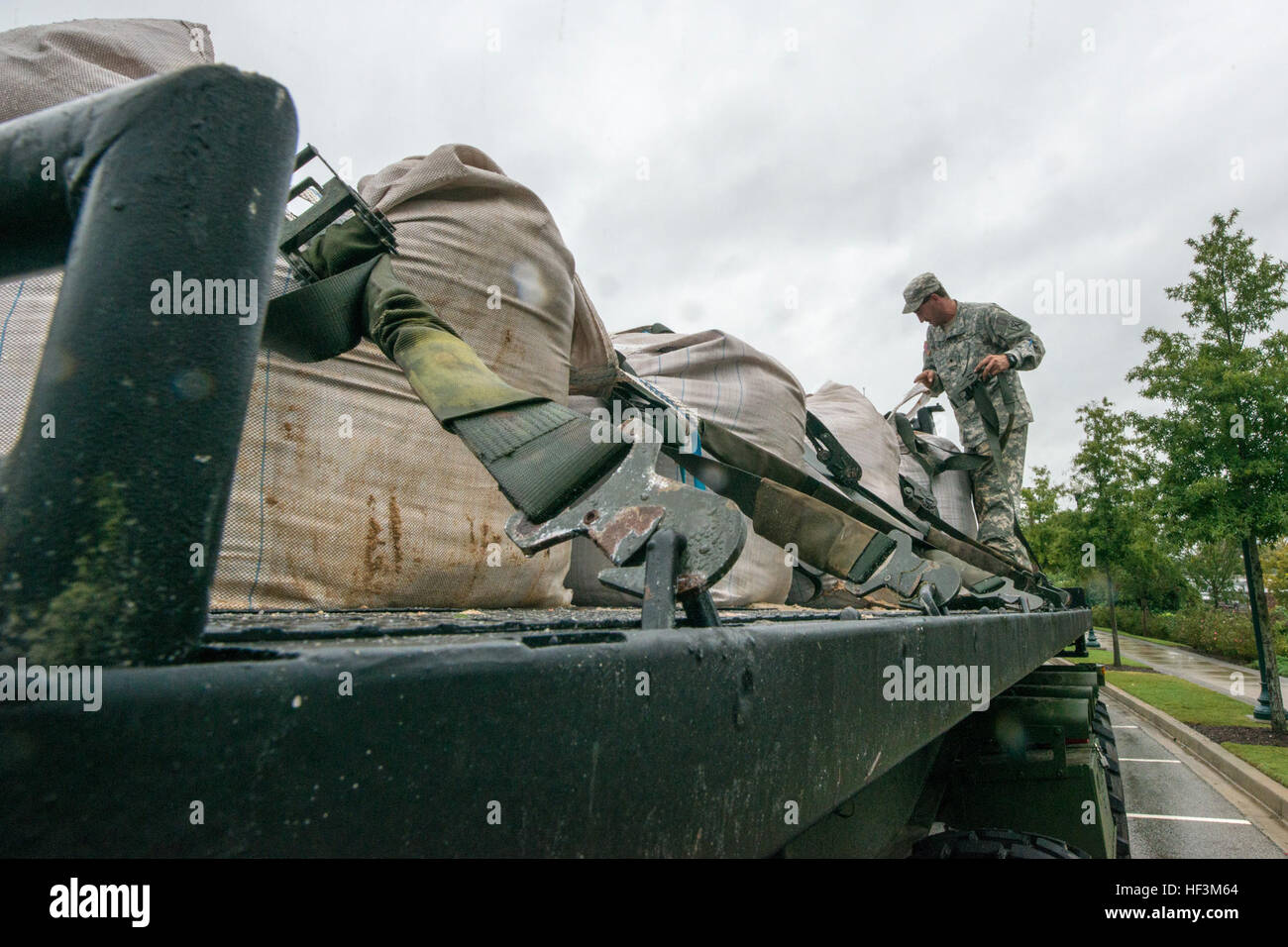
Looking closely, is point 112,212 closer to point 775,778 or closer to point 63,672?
point 63,672

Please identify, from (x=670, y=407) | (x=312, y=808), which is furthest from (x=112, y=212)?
(x=670, y=407)

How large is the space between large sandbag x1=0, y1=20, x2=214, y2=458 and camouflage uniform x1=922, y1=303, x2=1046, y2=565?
411 cm

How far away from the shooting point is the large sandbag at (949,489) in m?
4.89

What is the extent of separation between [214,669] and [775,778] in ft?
1.29

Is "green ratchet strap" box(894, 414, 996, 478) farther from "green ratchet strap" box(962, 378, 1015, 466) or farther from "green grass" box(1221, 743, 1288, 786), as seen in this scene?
"green grass" box(1221, 743, 1288, 786)

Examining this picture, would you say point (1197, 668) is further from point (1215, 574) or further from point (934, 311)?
point (1215, 574)

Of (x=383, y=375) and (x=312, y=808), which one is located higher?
(x=383, y=375)

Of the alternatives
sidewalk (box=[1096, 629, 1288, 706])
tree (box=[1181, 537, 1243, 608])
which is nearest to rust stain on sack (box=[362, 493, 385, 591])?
sidewalk (box=[1096, 629, 1288, 706])

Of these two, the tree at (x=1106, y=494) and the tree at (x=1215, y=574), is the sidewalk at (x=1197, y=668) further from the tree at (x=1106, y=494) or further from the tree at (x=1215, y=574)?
the tree at (x=1215, y=574)

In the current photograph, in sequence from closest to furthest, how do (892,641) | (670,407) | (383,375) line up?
(892,641) → (383,375) → (670,407)

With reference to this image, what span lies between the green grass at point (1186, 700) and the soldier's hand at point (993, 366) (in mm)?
6395

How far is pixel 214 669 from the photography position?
29cm

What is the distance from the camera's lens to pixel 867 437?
4.24 meters
